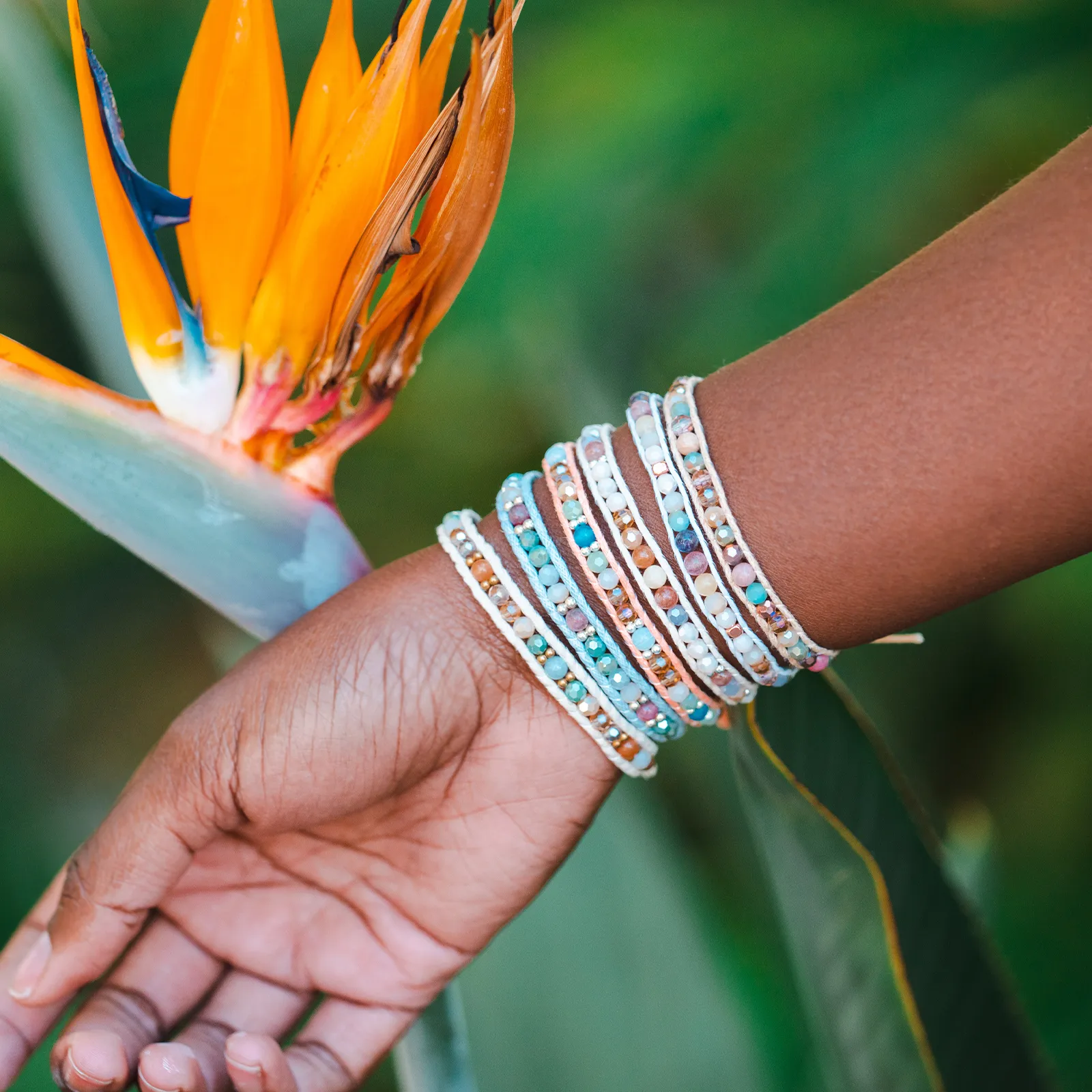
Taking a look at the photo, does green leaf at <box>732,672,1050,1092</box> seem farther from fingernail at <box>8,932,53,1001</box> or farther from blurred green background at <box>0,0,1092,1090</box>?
fingernail at <box>8,932,53,1001</box>

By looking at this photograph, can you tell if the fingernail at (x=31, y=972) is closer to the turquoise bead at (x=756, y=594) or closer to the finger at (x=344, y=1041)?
the finger at (x=344, y=1041)

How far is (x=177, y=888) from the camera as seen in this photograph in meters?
0.55

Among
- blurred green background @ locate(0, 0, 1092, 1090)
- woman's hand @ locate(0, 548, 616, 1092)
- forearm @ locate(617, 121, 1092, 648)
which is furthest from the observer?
blurred green background @ locate(0, 0, 1092, 1090)

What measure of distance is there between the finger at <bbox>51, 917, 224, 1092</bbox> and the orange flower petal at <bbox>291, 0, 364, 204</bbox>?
1.29 ft

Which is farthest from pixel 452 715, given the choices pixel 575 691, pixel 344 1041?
pixel 344 1041

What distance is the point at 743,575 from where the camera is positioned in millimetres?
416

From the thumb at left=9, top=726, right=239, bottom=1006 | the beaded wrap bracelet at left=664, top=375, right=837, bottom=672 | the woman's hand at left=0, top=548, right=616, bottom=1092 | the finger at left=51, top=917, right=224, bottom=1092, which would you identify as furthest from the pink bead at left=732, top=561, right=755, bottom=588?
the finger at left=51, top=917, right=224, bottom=1092

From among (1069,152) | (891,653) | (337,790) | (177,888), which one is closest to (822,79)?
(1069,152)

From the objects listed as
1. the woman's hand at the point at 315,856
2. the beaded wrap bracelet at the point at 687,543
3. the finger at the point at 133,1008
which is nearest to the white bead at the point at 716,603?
the beaded wrap bracelet at the point at 687,543

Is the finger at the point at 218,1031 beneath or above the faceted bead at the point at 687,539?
beneath

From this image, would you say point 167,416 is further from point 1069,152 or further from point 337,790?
point 1069,152

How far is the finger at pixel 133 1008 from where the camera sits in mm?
452

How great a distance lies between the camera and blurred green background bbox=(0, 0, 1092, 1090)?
58 cm

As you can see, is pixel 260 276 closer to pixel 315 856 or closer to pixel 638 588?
pixel 638 588
